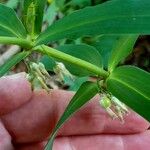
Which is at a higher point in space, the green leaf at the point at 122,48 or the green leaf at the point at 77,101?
the green leaf at the point at 122,48

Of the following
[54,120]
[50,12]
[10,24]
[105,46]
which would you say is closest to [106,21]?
[10,24]

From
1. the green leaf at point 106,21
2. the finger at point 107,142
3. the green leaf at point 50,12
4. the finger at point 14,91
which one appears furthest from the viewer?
the green leaf at point 50,12

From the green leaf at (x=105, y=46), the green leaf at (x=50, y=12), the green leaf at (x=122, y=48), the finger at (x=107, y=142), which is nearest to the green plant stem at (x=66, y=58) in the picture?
the green leaf at (x=122, y=48)

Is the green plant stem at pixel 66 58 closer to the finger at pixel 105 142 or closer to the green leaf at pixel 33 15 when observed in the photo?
the green leaf at pixel 33 15

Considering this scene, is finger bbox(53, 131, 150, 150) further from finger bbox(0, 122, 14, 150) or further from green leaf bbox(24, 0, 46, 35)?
green leaf bbox(24, 0, 46, 35)

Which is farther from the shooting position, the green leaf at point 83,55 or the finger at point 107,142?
the finger at point 107,142

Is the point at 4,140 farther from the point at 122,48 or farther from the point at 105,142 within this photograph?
the point at 122,48
